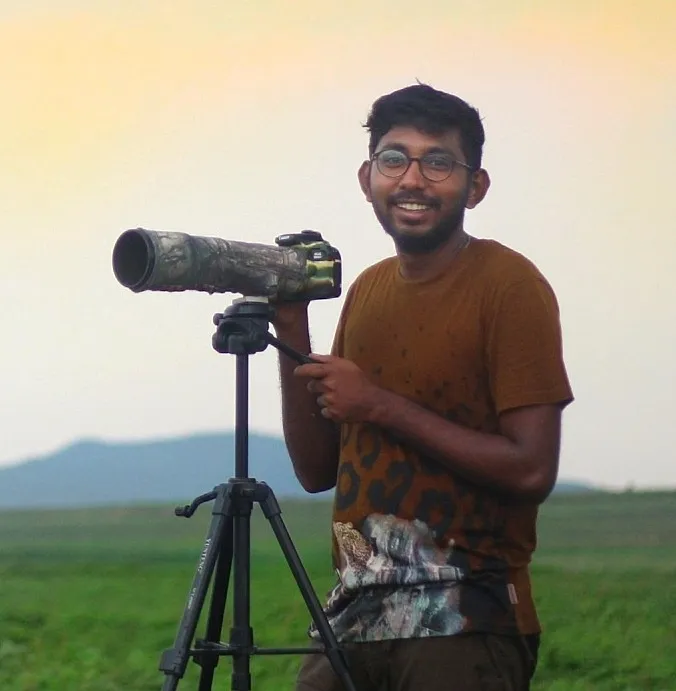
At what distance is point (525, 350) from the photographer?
6.02 ft

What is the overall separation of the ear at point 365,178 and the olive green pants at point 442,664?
1.98ft

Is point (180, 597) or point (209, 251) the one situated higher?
point (209, 251)

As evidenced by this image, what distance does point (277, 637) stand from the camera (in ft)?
13.7

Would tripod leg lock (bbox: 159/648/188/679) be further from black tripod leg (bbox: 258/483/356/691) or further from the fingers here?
the fingers

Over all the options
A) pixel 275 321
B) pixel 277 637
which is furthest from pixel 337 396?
pixel 277 637

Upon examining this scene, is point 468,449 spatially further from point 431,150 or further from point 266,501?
point 431,150

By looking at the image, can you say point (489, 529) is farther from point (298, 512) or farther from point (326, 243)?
point (298, 512)

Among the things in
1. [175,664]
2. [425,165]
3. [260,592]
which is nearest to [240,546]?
[175,664]

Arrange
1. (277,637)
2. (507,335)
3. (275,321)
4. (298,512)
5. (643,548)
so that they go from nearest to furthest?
(507,335) < (275,321) < (277,637) < (298,512) < (643,548)

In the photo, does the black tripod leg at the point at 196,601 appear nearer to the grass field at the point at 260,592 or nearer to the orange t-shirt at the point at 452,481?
the orange t-shirt at the point at 452,481

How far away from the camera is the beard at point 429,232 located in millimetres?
1919

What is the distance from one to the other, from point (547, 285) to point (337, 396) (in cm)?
31

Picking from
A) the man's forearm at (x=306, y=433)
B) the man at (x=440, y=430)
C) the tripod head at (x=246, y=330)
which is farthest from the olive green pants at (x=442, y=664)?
the tripod head at (x=246, y=330)

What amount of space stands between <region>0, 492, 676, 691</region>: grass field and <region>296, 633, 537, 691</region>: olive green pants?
53.7 inches
